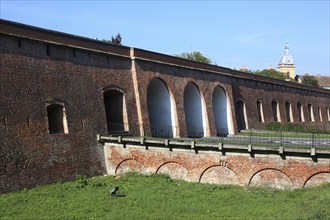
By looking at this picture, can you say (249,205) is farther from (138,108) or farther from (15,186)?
(138,108)

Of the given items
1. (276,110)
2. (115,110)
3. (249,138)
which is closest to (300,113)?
(276,110)

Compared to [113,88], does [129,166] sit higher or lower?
lower

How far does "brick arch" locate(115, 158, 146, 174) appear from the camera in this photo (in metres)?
18.4

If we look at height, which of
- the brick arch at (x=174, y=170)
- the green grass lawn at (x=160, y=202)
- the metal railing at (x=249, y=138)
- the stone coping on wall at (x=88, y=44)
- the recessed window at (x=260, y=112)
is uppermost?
the stone coping on wall at (x=88, y=44)

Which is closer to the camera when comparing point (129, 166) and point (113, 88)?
point (129, 166)

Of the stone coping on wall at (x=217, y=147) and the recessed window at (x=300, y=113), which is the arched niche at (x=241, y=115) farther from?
the stone coping on wall at (x=217, y=147)

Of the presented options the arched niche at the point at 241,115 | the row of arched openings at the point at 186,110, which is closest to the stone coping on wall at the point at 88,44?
the row of arched openings at the point at 186,110

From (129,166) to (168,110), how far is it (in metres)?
6.44

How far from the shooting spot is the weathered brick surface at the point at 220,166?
15.4m

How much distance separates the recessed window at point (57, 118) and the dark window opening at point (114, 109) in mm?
3546

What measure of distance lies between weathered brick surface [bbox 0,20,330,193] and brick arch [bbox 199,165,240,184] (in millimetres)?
39

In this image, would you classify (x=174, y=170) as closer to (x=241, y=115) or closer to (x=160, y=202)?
(x=160, y=202)

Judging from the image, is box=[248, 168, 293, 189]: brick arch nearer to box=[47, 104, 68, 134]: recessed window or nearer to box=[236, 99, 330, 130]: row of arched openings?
box=[47, 104, 68, 134]: recessed window

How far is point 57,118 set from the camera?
1744 cm
